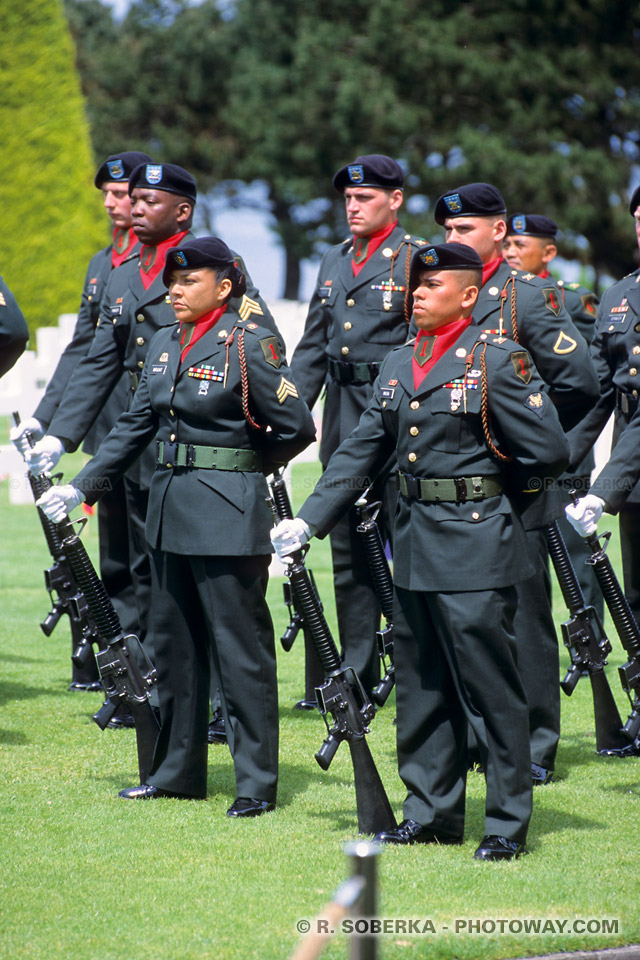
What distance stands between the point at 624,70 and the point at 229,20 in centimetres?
1549

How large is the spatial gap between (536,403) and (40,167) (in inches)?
860

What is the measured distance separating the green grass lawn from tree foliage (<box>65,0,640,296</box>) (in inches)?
984

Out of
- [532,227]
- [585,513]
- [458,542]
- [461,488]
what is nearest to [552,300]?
[585,513]

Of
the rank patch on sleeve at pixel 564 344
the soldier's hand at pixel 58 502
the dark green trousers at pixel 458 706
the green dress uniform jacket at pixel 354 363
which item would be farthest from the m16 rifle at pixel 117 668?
the rank patch on sleeve at pixel 564 344

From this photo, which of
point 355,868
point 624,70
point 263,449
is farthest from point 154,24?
point 355,868

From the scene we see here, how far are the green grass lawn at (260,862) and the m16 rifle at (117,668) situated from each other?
26 centimetres

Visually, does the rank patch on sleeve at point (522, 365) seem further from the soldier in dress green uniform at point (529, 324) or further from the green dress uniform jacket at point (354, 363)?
the green dress uniform jacket at point (354, 363)

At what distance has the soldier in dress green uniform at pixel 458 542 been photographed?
462cm

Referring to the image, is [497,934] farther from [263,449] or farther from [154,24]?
[154,24]

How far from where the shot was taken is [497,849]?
4668 millimetres

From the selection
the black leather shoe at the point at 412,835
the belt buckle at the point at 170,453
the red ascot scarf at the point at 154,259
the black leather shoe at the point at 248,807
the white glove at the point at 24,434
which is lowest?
the black leather shoe at the point at 248,807

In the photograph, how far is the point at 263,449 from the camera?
5.41m

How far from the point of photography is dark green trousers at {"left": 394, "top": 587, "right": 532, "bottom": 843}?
4645mm

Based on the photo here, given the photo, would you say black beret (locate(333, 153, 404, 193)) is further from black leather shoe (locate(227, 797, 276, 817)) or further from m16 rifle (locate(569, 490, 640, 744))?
black leather shoe (locate(227, 797, 276, 817))
